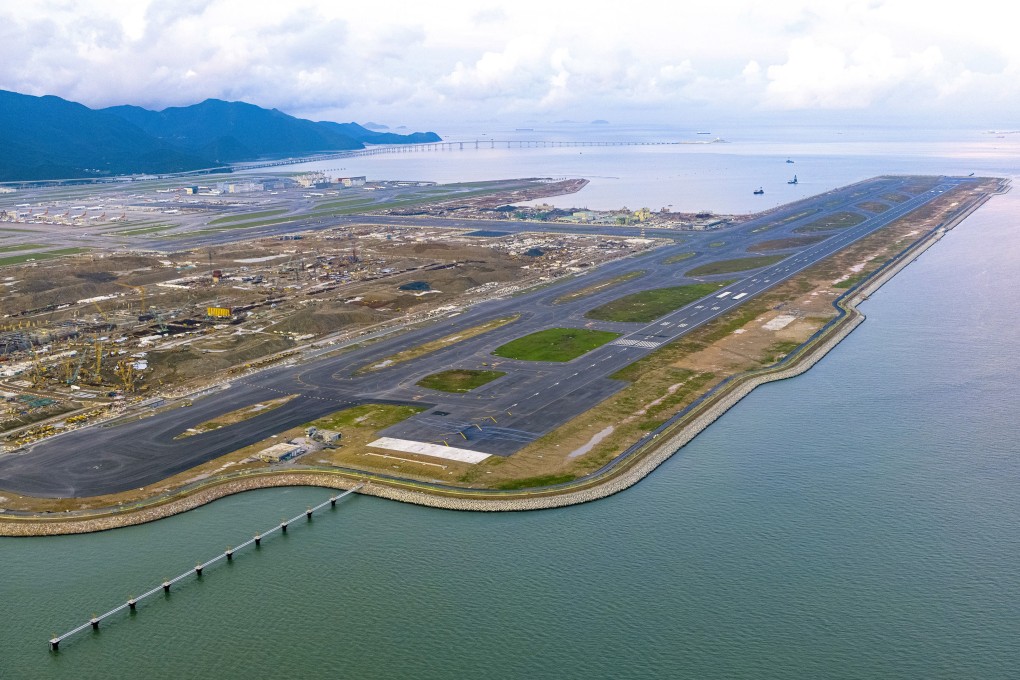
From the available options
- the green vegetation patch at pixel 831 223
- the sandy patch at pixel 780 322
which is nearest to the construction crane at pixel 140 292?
the sandy patch at pixel 780 322

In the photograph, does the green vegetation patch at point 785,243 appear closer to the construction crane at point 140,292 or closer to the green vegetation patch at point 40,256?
the construction crane at point 140,292

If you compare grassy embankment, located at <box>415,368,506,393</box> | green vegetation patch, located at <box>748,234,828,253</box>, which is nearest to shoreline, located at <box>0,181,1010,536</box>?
grassy embankment, located at <box>415,368,506,393</box>

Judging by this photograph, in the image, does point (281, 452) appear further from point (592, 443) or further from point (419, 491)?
point (592, 443)

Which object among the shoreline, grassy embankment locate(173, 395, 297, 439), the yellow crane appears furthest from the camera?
the yellow crane

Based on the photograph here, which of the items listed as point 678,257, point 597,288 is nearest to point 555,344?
point 597,288

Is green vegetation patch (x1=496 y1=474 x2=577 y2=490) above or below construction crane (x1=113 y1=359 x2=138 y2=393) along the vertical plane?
below

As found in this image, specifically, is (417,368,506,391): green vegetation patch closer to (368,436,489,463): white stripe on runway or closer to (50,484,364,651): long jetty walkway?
(368,436,489,463): white stripe on runway

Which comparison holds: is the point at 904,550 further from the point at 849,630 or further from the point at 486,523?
the point at 486,523
